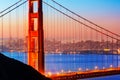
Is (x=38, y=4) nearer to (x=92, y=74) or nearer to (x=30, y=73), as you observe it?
(x=92, y=74)

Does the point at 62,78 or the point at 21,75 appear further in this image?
the point at 62,78

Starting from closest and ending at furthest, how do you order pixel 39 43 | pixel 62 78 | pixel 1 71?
1. pixel 1 71
2. pixel 39 43
3. pixel 62 78

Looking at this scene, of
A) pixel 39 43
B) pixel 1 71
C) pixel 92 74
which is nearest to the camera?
pixel 1 71

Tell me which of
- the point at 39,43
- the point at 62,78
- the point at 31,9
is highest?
the point at 31,9

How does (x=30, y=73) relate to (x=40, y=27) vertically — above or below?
below

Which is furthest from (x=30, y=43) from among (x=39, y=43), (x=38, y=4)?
(x=38, y=4)

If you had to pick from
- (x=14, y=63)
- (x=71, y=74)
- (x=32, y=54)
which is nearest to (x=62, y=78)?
(x=71, y=74)

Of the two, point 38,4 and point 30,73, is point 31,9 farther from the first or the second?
point 30,73
